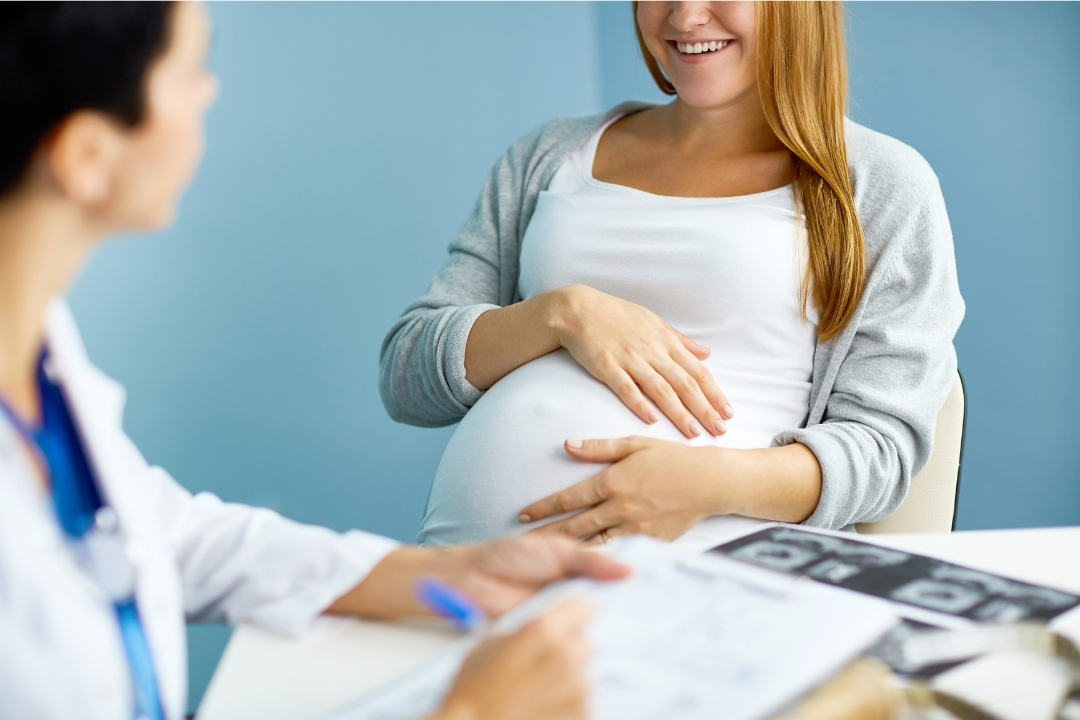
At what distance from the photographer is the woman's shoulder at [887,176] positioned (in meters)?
1.10

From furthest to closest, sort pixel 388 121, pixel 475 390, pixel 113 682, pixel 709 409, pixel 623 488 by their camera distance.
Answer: pixel 388 121, pixel 475 390, pixel 709 409, pixel 623 488, pixel 113 682

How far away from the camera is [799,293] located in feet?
3.60

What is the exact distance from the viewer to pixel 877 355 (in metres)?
1.07

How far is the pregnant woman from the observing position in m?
0.98

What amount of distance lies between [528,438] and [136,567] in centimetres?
57

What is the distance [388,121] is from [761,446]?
42.4 inches

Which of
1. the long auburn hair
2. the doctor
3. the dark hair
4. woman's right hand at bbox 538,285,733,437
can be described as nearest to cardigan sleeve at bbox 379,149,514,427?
woman's right hand at bbox 538,285,733,437

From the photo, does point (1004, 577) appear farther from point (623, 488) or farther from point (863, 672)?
point (623, 488)

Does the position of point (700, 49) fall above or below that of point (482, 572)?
above

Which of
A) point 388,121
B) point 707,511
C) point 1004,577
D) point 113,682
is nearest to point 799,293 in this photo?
point 707,511

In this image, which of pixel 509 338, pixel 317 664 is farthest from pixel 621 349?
pixel 317 664

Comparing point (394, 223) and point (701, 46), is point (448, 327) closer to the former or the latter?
point (701, 46)

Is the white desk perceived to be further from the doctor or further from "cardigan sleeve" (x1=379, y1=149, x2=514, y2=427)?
"cardigan sleeve" (x1=379, y1=149, x2=514, y2=427)

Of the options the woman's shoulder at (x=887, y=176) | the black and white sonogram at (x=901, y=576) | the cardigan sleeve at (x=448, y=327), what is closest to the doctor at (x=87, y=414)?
the black and white sonogram at (x=901, y=576)
